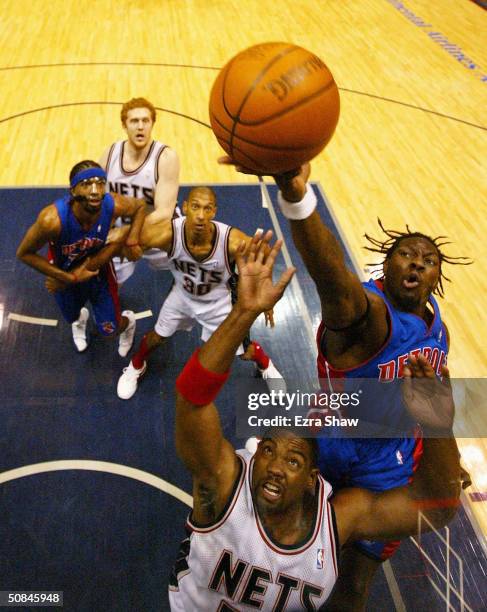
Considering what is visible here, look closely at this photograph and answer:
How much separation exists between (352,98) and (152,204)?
17.1 ft

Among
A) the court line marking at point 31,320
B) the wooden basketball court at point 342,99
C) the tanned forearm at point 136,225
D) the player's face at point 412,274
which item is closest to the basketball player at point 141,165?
the tanned forearm at point 136,225

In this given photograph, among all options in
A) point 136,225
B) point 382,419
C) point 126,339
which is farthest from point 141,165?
point 382,419

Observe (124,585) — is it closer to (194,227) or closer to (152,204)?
(194,227)

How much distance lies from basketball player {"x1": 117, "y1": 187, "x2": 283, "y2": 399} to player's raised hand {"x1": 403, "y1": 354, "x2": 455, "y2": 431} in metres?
1.81

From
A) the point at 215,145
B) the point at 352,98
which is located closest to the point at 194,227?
the point at 215,145

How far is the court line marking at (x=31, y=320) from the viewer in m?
4.56

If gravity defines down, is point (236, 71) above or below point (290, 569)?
above

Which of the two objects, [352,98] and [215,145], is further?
[352,98]

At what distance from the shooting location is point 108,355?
171 inches

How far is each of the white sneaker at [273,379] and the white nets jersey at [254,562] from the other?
7.01 ft

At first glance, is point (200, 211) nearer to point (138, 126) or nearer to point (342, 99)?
point (138, 126)

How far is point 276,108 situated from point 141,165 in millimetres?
2574

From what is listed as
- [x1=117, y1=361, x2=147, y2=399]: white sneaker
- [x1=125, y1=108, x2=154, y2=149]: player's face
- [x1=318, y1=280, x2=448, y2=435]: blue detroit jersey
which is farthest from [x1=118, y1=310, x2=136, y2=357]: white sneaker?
[x1=318, y1=280, x2=448, y2=435]: blue detroit jersey

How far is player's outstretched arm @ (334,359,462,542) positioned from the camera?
1830mm
